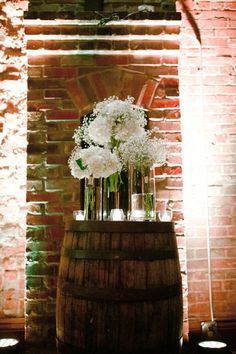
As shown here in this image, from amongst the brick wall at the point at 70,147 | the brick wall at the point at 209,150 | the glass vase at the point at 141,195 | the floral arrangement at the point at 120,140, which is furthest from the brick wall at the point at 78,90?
the floral arrangement at the point at 120,140

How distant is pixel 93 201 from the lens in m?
2.18

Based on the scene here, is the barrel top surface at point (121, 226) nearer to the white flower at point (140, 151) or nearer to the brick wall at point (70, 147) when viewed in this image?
the white flower at point (140, 151)

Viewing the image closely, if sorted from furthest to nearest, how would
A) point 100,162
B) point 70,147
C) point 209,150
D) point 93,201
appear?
point 209,150 < point 70,147 < point 93,201 < point 100,162

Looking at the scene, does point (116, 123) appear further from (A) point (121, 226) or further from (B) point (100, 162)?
(A) point (121, 226)

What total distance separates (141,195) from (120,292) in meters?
0.64

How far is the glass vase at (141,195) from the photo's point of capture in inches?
85.5

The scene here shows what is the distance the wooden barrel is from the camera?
173 centimetres

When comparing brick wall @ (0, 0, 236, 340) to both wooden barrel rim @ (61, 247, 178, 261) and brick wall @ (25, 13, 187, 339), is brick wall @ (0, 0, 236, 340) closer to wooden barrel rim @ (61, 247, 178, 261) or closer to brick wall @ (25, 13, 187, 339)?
brick wall @ (25, 13, 187, 339)

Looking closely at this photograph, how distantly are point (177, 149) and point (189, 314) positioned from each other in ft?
4.12

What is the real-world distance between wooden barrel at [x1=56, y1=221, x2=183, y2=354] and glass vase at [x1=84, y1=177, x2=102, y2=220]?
26 cm

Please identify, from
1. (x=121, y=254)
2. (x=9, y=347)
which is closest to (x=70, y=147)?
(x=121, y=254)

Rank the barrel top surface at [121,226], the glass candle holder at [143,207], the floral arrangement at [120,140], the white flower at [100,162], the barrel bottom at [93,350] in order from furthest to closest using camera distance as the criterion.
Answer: the glass candle holder at [143,207] → the floral arrangement at [120,140] → the white flower at [100,162] → the barrel top surface at [121,226] → the barrel bottom at [93,350]

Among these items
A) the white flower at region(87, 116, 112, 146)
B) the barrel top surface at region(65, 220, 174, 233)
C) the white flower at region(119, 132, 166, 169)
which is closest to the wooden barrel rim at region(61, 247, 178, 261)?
the barrel top surface at region(65, 220, 174, 233)

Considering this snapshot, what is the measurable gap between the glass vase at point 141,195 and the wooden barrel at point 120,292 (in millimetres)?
279
